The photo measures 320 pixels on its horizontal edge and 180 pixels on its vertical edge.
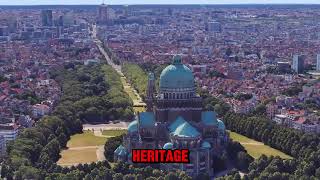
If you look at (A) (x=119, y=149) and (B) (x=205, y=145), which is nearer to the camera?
(B) (x=205, y=145)

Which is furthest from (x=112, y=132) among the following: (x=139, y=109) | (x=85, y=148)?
(x=139, y=109)

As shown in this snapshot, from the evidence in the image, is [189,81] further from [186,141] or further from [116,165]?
[116,165]

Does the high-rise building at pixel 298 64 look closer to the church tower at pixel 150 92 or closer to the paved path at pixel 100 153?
the paved path at pixel 100 153

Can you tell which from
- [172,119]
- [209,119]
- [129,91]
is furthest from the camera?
[129,91]

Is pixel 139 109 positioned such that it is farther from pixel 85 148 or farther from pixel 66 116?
pixel 85 148

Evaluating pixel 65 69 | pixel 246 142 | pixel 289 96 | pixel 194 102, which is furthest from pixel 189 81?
pixel 65 69

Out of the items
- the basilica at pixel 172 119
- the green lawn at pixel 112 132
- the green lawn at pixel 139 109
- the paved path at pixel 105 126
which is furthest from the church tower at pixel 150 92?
the green lawn at pixel 139 109
